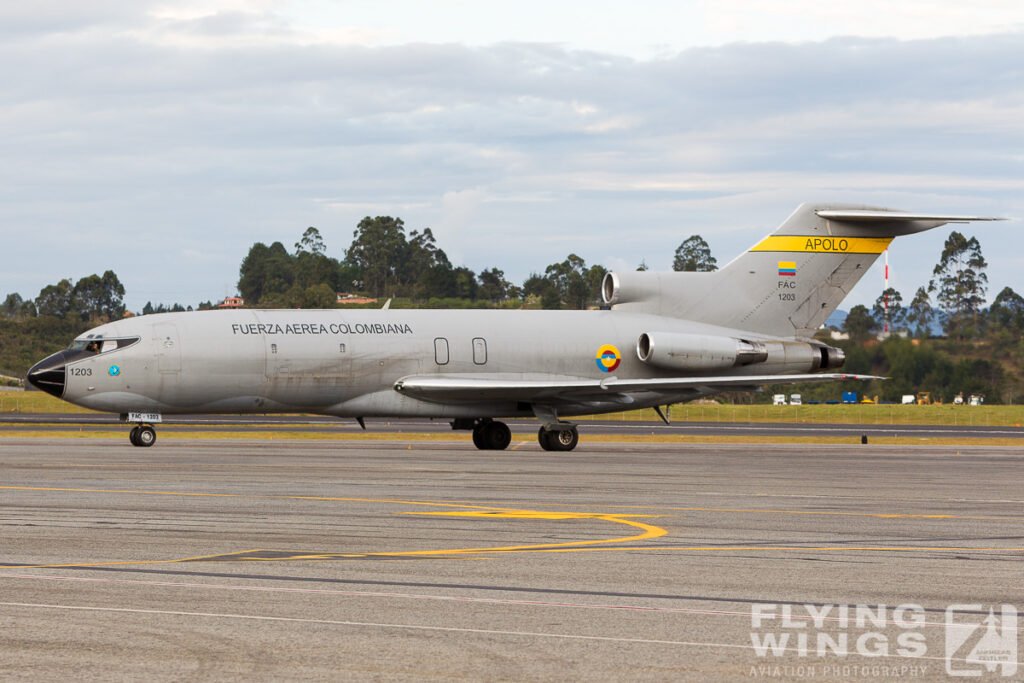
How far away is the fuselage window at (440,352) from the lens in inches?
1513

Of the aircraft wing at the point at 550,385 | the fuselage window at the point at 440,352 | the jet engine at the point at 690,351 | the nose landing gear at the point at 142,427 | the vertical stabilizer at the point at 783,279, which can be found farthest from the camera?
the vertical stabilizer at the point at 783,279

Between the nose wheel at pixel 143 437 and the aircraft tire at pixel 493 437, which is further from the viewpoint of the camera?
the aircraft tire at pixel 493 437

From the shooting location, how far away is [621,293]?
4225cm

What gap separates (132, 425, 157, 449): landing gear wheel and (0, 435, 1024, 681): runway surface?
37.8 feet

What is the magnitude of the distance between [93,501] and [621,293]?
992 inches

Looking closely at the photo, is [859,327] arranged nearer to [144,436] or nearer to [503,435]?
[503,435]

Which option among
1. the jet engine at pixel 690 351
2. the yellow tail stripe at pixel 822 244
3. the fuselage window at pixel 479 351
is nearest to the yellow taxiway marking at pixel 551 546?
the fuselage window at pixel 479 351

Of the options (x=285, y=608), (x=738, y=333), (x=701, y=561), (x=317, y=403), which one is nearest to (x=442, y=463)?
(x=317, y=403)

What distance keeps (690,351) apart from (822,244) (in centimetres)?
661

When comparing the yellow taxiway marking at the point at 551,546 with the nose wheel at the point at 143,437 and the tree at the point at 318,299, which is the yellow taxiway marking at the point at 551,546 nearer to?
the nose wheel at the point at 143,437

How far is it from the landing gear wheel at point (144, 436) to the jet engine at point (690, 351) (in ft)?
50.2

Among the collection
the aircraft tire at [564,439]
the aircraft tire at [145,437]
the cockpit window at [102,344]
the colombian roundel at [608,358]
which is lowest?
the aircraft tire at [564,439]

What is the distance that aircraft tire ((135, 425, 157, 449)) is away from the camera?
36938 millimetres

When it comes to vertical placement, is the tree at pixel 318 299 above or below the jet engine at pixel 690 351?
above
